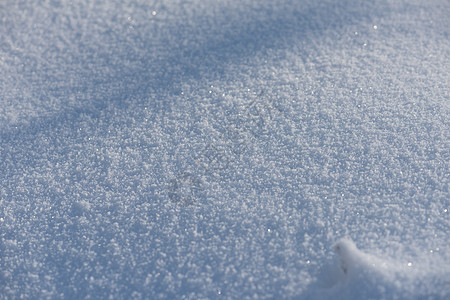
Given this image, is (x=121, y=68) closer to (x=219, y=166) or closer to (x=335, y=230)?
(x=219, y=166)

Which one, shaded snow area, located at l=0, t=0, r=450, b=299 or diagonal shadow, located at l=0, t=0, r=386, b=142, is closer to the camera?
shaded snow area, located at l=0, t=0, r=450, b=299

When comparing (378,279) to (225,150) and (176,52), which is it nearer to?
(225,150)

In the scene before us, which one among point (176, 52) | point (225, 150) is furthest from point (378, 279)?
point (176, 52)

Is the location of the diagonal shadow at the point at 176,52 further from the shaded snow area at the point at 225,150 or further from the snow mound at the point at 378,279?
the snow mound at the point at 378,279

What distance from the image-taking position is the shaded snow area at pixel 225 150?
2.19 ft

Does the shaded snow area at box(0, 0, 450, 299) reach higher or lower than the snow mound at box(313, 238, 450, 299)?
higher

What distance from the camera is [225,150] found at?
81 centimetres

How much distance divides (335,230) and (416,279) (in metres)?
0.16

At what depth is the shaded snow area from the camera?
669 millimetres

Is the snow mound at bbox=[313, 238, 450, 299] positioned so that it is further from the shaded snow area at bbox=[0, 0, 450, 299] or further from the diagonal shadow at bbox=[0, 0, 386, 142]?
the diagonal shadow at bbox=[0, 0, 386, 142]

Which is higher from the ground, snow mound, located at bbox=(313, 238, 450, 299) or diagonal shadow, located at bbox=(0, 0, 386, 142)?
diagonal shadow, located at bbox=(0, 0, 386, 142)

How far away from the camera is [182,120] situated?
0.87 meters

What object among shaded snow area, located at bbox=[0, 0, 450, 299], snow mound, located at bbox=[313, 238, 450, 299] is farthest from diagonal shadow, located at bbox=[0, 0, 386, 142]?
snow mound, located at bbox=[313, 238, 450, 299]

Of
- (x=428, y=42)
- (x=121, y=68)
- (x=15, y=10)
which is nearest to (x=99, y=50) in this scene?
(x=121, y=68)
